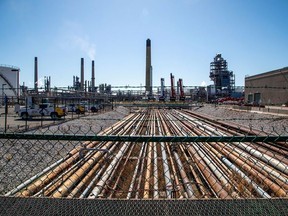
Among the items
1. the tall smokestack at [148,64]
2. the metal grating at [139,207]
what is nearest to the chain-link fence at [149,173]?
the metal grating at [139,207]

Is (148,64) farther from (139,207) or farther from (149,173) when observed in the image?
(139,207)

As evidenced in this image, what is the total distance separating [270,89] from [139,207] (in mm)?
41831

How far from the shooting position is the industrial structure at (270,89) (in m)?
35.8

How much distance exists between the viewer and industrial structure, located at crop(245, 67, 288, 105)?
3581cm

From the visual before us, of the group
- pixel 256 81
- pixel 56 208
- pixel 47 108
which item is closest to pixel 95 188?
pixel 56 208

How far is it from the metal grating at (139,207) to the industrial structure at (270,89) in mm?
31119

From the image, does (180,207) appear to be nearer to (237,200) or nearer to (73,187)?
(237,200)

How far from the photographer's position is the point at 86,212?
8.84 ft

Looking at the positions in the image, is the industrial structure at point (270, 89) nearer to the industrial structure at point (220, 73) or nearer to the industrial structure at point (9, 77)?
the industrial structure at point (220, 73)

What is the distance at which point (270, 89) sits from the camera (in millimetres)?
39250

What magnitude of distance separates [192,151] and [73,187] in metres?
5.44

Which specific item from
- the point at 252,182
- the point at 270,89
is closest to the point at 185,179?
the point at 252,182

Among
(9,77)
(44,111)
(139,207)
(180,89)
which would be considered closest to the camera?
(139,207)

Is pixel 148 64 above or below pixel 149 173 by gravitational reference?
above
